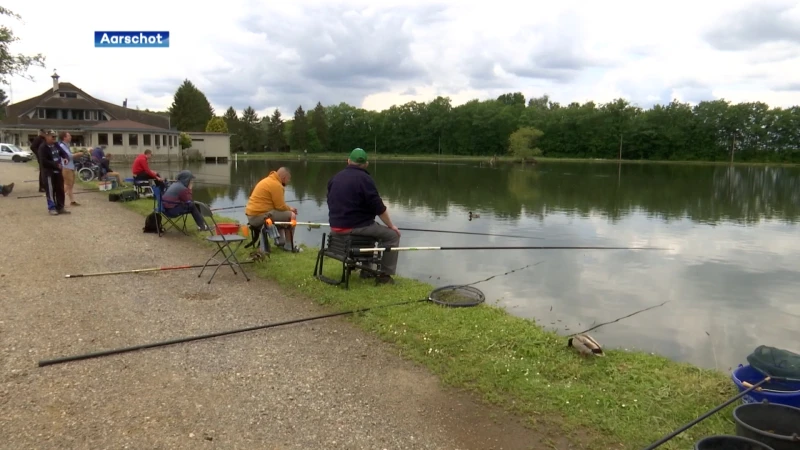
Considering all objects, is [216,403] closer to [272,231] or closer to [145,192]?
[272,231]

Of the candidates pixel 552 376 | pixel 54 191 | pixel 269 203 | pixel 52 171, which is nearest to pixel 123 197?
pixel 54 191

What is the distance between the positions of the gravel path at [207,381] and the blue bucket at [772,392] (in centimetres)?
157

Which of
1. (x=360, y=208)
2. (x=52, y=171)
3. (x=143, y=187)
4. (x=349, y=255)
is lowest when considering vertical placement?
(x=349, y=255)

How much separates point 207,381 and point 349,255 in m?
2.65

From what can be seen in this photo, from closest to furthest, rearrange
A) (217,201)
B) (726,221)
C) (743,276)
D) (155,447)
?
(155,447) < (743,276) < (726,221) < (217,201)

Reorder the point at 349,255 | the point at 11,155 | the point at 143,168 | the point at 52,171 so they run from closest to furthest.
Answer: the point at 349,255 → the point at 52,171 → the point at 143,168 → the point at 11,155

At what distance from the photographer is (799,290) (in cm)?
953

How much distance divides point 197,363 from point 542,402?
2.66 meters

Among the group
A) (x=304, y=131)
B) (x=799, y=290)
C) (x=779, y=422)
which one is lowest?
(x=799, y=290)

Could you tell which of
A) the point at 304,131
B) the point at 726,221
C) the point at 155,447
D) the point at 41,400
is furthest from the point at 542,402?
the point at 304,131

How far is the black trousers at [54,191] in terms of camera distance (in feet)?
38.9

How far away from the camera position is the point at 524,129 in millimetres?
86750

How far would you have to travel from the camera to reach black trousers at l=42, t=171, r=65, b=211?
11.9 metres

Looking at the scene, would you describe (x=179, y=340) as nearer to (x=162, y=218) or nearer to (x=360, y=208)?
(x=360, y=208)
